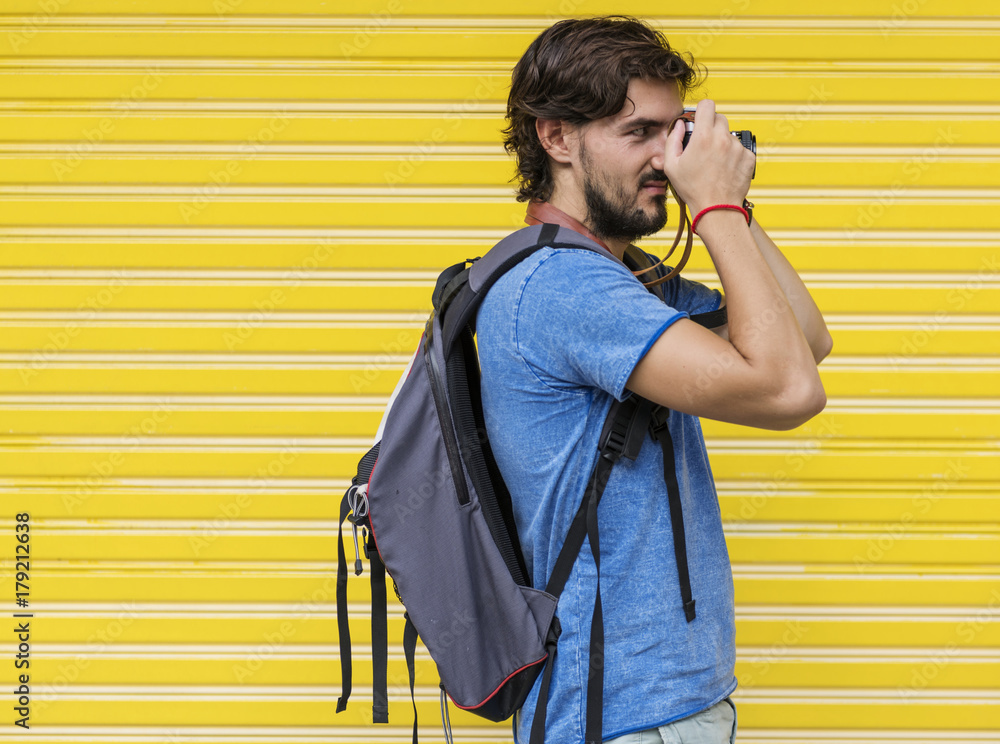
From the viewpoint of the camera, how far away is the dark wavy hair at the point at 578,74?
1642mm

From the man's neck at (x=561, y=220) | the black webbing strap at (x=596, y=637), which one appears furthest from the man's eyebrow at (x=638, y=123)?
the black webbing strap at (x=596, y=637)

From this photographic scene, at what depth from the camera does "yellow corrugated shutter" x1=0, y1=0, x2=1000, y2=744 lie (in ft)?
9.91

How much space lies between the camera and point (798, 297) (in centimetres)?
185

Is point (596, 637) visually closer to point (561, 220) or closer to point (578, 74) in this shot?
point (561, 220)

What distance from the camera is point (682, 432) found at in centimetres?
166

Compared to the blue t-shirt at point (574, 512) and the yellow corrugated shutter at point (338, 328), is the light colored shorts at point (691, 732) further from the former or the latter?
the yellow corrugated shutter at point (338, 328)

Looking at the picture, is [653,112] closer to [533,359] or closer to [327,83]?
[533,359]
